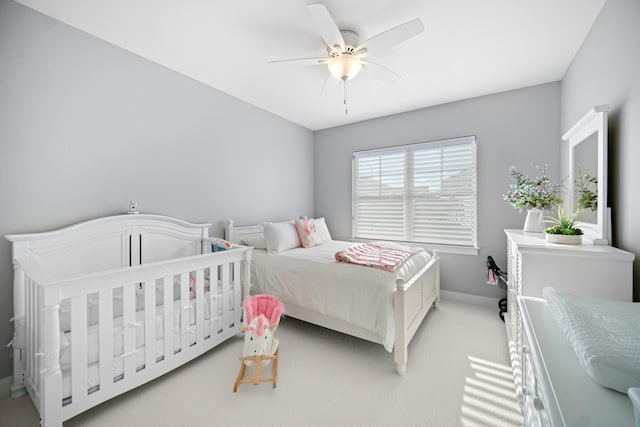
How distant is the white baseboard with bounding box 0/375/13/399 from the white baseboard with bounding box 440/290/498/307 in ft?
13.2

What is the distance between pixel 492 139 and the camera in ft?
10.0

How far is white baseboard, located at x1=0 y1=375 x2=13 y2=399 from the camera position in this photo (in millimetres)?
1629

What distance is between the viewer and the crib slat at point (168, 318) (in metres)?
1.76

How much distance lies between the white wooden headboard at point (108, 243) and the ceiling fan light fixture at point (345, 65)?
200 cm

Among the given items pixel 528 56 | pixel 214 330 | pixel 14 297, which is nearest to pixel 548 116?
pixel 528 56

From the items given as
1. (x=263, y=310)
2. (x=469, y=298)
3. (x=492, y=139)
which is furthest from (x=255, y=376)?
(x=492, y=139)

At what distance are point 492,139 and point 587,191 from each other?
53.6 inches

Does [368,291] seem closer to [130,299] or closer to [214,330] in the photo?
[214,330]

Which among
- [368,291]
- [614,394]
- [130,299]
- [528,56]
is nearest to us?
[614,394]

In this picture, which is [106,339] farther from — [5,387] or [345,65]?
[345,65]

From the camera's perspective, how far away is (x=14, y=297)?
5.31 feet

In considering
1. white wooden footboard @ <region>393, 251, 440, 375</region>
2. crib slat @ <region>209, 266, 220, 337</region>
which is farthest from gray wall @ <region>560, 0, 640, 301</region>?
crib slat @ <region>209, 266, 220, 337</region>

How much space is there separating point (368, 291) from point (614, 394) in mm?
1469

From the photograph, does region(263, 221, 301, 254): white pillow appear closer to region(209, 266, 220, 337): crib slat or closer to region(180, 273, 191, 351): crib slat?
region(209, 266, 220, 337): crib slat
